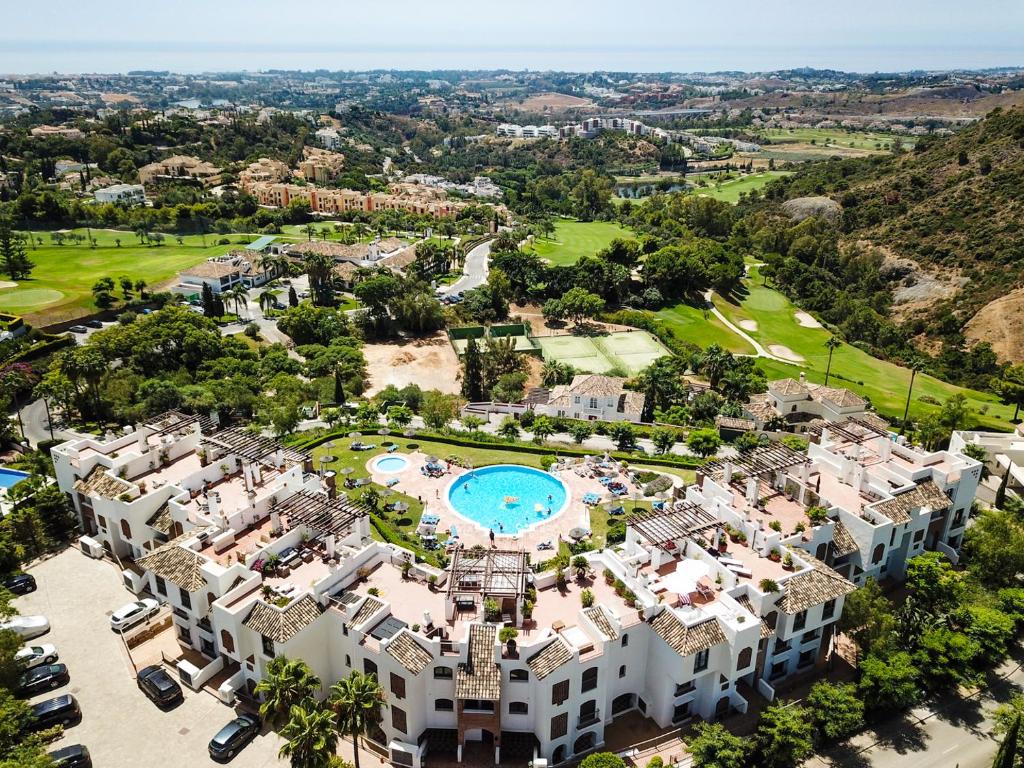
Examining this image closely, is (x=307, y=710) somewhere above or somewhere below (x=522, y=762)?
above

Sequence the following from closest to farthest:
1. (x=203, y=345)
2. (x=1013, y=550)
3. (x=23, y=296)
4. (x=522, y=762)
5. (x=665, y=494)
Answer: (x=522, y=762) → (x=1013, y=550) → (x=665, y=494) → (x=203, y=345) → (x=23, y=296)

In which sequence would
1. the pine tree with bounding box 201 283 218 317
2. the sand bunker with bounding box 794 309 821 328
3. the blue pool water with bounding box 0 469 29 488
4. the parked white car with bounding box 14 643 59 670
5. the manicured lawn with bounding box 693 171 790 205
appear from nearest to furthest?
the parked white car with bounding box 14 643 59 670 → the blue pool water with bounding box 0 469 29 488 → the pine tree with bounding box 201 283 218 317 → the sand bunker with bounding box 794 309 821 328 → the manicured lawn with bounding box 693 171 790 205

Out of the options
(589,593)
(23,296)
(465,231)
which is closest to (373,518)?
(589,593)

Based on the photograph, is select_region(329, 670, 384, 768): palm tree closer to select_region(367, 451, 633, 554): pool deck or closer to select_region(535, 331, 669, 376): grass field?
select_region(367, 451, 633, 554): pool deck

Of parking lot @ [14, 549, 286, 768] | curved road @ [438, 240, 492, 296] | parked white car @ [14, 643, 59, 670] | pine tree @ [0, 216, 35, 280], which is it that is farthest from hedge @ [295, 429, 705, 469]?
pine tree @ [0, 216, 35, 280]

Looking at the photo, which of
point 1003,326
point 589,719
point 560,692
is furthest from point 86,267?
point 1003,326

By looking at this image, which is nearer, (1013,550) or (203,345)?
(1013,550)

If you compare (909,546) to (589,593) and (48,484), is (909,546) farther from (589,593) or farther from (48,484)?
(48,484)

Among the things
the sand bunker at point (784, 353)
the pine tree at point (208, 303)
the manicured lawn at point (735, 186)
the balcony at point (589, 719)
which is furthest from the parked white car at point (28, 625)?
the manicured lawn at point (735, 186)
